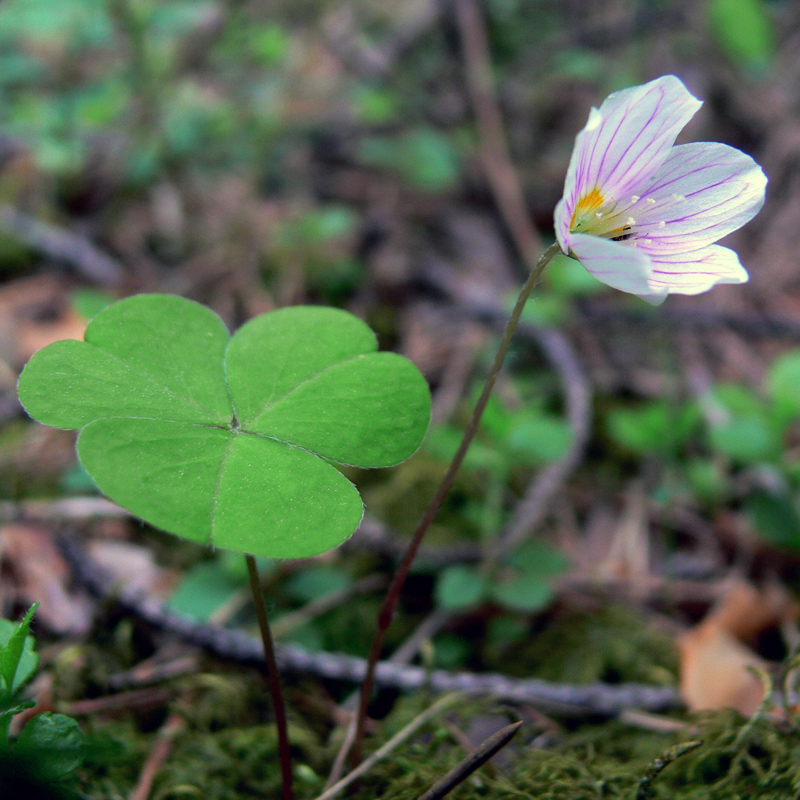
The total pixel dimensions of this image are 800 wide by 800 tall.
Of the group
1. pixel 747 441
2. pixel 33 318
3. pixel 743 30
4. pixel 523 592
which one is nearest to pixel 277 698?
pixel 523 592

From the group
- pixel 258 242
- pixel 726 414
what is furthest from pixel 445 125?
pixel 726 414

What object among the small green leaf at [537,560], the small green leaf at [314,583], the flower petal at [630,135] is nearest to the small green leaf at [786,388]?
the small green leaf at [537,560]

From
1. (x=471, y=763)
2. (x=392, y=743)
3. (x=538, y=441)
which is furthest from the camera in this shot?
(x=538, y=441)

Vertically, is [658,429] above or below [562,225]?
below

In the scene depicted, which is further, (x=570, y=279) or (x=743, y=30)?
(x=743, y=30)

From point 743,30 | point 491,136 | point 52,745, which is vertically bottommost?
point 52,745

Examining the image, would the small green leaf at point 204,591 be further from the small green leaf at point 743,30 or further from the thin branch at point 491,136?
the small green leaf at point 743,30

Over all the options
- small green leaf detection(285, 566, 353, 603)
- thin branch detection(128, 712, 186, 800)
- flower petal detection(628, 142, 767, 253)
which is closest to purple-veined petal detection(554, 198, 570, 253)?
flower petal detection(628, 142, 767, 253)

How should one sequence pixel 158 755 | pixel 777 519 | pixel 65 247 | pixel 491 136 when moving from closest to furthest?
pixel 158 755
pixel 777 519
pixel 65 247
pixel 491 136

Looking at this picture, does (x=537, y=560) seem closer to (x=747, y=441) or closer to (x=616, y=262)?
(x=747, y=441)
